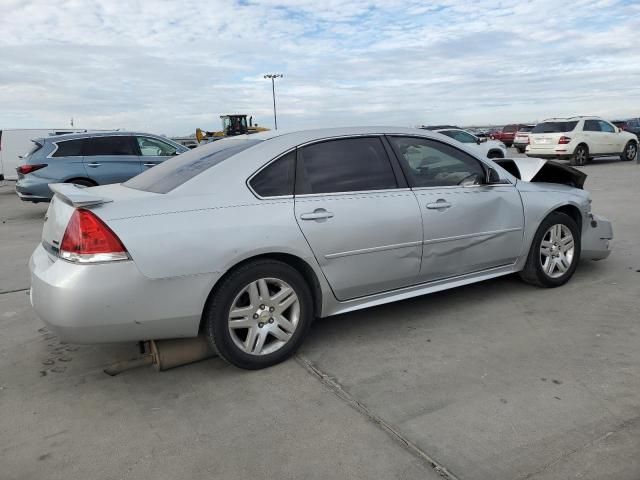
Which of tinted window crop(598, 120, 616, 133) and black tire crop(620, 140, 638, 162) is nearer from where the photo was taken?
tinted window crop(598, 120, 616, 133)

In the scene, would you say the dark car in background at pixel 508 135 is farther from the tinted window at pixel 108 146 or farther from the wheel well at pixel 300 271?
the wheel well at pixel 300 271

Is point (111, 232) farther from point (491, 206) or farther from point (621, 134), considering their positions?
point (621, 134)

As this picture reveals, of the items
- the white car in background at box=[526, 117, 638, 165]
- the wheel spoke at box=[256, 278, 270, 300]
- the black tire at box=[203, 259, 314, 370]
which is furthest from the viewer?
the white car in background at box=[526, 117, 638, 165]

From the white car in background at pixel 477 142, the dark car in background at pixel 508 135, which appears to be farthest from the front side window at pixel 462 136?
the dark car in background at pixel 508 135

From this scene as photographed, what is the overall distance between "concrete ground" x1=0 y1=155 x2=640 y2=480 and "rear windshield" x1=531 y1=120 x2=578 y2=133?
1504 cm

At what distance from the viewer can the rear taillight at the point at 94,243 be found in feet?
9.20

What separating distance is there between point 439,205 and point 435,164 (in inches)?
15.5

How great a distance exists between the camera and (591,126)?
18.0m

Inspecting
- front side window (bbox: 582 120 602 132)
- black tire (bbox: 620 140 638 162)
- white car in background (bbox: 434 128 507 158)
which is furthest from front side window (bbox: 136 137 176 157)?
black tire (bbox: 620 140 638 162)

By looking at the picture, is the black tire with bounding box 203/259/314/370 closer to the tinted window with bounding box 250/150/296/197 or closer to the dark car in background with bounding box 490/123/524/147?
the tinted window with bounding box 250/150/296/197

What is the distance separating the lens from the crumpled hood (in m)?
4.82

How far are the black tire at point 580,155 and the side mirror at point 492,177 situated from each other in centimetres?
1510

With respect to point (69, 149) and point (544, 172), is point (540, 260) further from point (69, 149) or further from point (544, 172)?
point (69, 149)

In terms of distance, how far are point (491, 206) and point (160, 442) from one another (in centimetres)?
291
